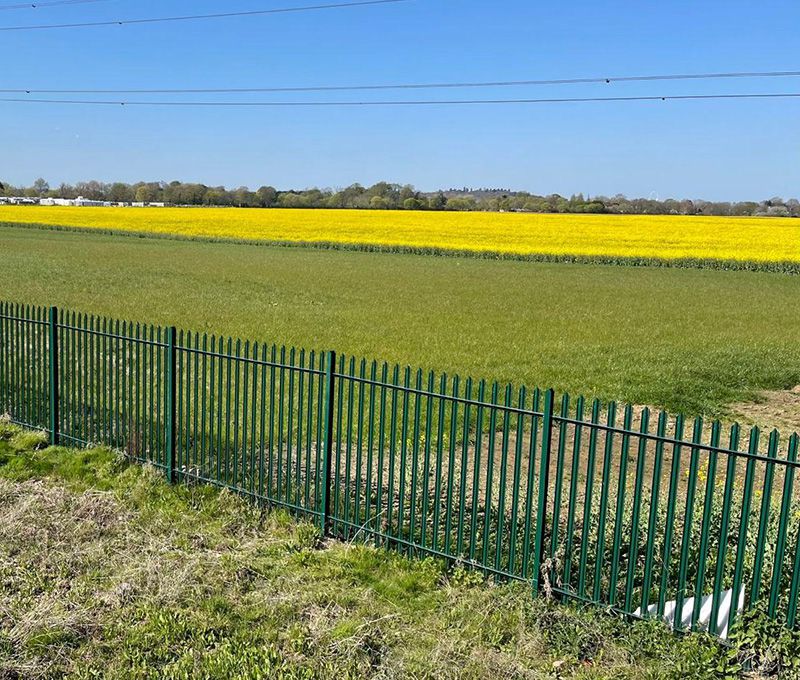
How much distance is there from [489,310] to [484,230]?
124 ft

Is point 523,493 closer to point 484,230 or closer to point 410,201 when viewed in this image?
point 484,230

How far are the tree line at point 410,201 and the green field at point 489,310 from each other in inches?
2113

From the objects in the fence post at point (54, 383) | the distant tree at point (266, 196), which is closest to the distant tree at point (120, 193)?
the distant tree at point (266, 196)

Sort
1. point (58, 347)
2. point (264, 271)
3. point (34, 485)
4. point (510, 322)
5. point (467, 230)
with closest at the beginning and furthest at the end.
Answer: point (34, 485), point (58, 347), point (510, 322), point (264, 271), point (467, 230)

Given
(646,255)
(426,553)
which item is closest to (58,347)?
(426,553)

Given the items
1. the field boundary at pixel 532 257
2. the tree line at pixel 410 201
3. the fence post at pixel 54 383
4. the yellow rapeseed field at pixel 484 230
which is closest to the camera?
the fence post at pixel 54 383

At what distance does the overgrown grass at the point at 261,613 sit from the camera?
4965mm

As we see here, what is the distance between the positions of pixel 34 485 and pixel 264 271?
99.7ft

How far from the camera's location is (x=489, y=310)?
25.7 m

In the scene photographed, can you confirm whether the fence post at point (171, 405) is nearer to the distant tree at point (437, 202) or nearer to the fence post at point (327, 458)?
the fence post at point (327, 458)

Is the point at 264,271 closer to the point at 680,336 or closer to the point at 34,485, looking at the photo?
the point at 680,336

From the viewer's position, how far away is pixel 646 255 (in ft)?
160

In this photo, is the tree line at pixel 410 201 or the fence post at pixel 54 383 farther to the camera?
the tree line at pixel 410 201

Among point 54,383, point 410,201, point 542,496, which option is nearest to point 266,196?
point 410,201
